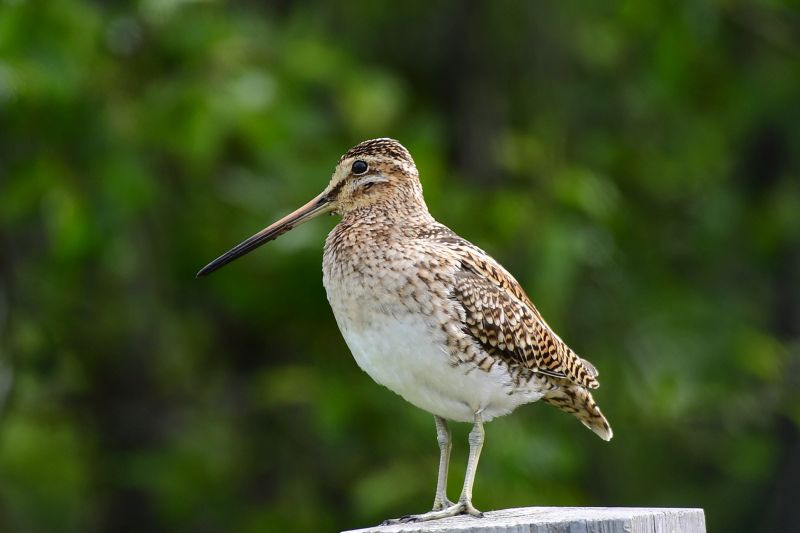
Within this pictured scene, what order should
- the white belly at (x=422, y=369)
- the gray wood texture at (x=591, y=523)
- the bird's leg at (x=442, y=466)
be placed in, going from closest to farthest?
the gray wood texture at (x=591, y=523)
the white belly at (x=422, y=369)
the bird's leg at (x=442, y=466)

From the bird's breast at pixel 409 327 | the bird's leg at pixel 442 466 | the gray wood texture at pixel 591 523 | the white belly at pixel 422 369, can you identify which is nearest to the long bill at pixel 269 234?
the bird's breast at pixel 409 327

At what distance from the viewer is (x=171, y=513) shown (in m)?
11.0

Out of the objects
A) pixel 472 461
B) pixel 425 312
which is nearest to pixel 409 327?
pixel 425 312

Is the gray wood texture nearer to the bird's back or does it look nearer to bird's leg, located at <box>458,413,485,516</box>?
bird's leg, located at <box>458,413,485,516</box>

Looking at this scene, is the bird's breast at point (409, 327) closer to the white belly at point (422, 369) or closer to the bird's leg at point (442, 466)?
the white belly at point (422, 369)

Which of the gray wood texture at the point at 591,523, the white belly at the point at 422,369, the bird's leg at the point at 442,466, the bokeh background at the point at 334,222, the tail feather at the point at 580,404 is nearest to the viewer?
the gray wood texture at the point at 591,523

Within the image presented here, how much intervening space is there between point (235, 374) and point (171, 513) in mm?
1219

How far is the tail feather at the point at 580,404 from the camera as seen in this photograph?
19.2 ft

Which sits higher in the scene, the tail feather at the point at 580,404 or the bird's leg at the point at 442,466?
the tail feather at the point at 580,404

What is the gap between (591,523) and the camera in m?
4.20

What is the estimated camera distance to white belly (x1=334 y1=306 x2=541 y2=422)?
17.0 feet

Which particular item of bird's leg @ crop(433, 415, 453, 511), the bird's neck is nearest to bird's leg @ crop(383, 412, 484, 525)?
bird's leg @ crop(433, 415, 453, 511)

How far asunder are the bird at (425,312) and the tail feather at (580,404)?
1cm

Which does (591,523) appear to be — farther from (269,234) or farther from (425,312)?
(269,234)
